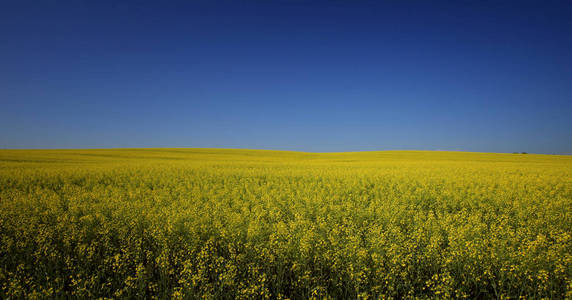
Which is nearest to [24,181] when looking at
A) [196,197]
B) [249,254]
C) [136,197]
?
[136,197]

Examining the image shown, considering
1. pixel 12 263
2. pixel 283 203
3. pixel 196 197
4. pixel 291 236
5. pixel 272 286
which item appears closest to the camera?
pixel 272 286

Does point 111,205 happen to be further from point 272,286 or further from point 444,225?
point 444,225

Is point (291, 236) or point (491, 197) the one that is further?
point (491, 197)

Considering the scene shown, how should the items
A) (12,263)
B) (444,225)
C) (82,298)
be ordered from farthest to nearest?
(444,225) < (12,263) < (82,298)

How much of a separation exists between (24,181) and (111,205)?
25.0 ft

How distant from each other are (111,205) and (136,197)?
1.67 m

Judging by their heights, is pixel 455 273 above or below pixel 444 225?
below

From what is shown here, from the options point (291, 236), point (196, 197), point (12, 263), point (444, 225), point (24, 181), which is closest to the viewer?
point (12, 263)

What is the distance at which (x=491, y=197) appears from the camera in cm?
751

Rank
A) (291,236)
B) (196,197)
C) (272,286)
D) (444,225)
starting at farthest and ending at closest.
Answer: (196,197) → (444,225) → (291,236) → (272,286)

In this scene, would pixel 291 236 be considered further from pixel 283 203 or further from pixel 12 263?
pixel 12 263

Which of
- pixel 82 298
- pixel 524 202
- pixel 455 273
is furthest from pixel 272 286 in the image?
pixel 524 202

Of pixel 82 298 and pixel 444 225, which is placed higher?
pixel 444 225

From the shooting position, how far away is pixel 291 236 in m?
3.99
